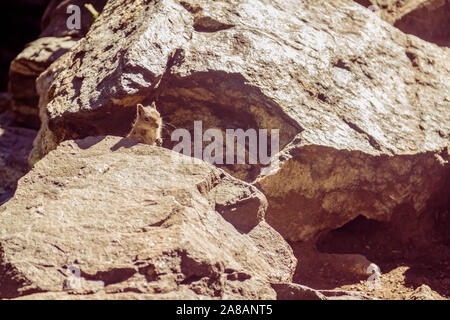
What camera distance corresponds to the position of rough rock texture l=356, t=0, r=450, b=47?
30.5ft

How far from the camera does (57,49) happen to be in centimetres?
998

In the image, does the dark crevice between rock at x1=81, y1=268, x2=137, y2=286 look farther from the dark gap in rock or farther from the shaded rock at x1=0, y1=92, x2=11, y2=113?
the dark gap in rock

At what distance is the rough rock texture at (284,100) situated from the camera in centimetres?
651

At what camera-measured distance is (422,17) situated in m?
9.35

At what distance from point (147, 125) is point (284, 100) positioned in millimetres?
1817

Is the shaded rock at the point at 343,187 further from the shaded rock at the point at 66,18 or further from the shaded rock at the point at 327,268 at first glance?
the shaded rock at the point at 66,18

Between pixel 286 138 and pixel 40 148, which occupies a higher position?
pixel 286 138

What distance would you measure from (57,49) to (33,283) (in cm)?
672

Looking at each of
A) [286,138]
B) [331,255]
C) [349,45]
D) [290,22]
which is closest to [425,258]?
[331,255]

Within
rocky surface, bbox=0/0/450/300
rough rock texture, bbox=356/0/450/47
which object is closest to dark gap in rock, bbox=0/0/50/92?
rocky surface, bbox=0/0/450/300

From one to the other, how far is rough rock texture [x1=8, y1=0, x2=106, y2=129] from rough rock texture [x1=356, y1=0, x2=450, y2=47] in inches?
217

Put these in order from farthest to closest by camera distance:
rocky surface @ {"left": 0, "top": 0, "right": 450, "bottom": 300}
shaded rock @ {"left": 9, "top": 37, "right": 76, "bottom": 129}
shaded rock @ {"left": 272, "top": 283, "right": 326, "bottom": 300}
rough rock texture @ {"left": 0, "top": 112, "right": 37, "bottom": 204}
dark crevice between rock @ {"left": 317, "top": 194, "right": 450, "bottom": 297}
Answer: shaded rock @ {"left": 9, "top": 37, "right": 76, "bottom": 129}, rough rock texture @ {"left": 0, "top": 112, "right": 37, "bottom": 204}, dark crevice between rock @ {"left": 317, "top": 194, "right": 450, "bottom": 297}, shaded rock @ {"left": 272, "top": 283, "right": 326, "bottom": 300}, rocky surface @ {"left": 0, "top": 0, "right": 450, "bottom": 300}

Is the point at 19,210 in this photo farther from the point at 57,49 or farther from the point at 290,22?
the point at 57,49

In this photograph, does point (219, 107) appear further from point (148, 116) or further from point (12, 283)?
point (12, 283)
